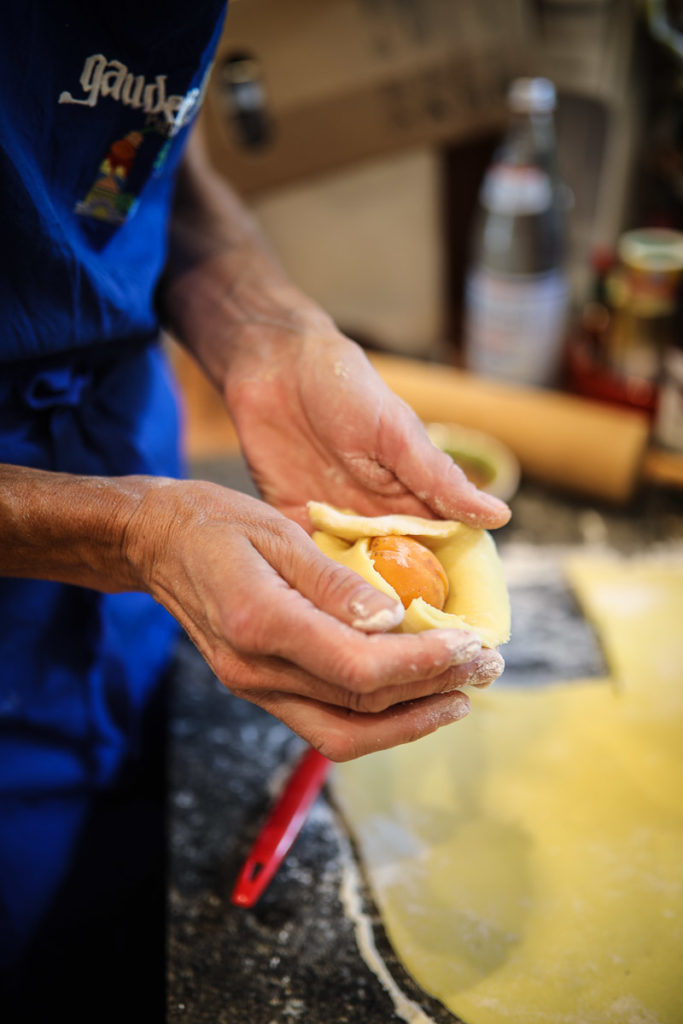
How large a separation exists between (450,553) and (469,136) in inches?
66.1

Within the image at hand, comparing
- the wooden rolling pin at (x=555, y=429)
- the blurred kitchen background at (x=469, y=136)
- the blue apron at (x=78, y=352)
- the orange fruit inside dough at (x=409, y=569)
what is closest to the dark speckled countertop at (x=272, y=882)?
the blue apron at (x=78, y=352)

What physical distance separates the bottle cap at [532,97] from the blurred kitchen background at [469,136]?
0.42 ft

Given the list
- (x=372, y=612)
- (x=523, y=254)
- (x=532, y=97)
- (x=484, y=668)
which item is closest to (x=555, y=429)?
(x=523, y=254)

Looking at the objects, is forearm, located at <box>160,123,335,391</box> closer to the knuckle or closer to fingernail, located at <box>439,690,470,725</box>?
the knuckle

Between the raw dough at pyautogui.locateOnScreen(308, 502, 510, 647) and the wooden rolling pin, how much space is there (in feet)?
2.81

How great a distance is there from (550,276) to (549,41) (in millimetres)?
642

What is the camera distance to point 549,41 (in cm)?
201

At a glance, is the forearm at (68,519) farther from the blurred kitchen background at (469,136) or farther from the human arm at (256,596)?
the blurred kitchen background at (469,136)

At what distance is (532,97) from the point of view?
191cm

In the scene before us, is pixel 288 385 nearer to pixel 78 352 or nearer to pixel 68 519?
pixel 78 352

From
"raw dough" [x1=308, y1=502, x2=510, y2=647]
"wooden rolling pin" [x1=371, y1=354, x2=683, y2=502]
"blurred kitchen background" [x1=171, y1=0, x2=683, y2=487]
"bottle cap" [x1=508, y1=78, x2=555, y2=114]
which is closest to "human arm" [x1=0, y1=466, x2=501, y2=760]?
"raw dough" [x1=308, y1=502, x2=510, y2=647]

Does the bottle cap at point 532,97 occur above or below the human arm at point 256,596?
above

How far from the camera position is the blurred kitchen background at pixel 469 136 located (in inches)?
75.9

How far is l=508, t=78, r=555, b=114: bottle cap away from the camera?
1.91m
